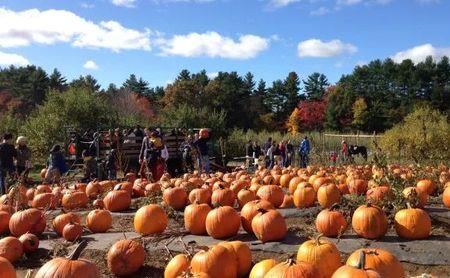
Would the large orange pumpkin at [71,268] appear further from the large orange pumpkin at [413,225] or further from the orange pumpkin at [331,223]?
the large orange pumpkin at [413,225]

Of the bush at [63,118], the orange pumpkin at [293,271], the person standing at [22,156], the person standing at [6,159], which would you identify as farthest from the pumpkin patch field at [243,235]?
the bush at [63,118]

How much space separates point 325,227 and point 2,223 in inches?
174

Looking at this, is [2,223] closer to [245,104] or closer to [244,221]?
[244,221]

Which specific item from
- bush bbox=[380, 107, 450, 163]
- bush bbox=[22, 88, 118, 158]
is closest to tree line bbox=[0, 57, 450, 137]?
bush bbox=[22, 88, 118, 158]

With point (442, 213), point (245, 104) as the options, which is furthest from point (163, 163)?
point (245, 104)

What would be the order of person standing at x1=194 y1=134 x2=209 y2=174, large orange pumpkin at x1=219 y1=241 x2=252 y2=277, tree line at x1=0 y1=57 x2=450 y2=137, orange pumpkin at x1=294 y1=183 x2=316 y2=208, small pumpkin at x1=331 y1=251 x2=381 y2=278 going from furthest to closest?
tree line at x1=0 y1=57 x2=450 y2=137 → person standing at x1=194 y1=134 x2=209 y2=174 → orange pumpkin at x1=294 y1=183 x2=316 y2=208 → large orange pumpkin at x1=219 y1=241 x2=252 y2=277 → small pumpkin at x1=331 y1=251 x2=381 y2=278

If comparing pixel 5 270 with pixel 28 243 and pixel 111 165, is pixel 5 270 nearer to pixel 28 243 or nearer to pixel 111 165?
pixel 28 243

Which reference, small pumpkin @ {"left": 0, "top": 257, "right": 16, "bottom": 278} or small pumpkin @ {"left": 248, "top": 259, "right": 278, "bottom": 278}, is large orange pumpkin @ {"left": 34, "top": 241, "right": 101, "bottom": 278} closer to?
small pumpkin @ {"left": 0, "top": 257, "right": 16, "bottom": 278}

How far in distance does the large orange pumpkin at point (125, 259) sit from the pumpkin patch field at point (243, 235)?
0.01 meters

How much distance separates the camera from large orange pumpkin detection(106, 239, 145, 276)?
4.93 meters

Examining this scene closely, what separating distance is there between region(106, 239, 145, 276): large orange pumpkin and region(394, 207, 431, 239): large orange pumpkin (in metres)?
2.92

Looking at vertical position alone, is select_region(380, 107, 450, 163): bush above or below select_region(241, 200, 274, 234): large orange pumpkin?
above

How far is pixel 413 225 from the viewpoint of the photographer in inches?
214

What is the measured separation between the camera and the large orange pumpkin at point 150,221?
6.15 m
